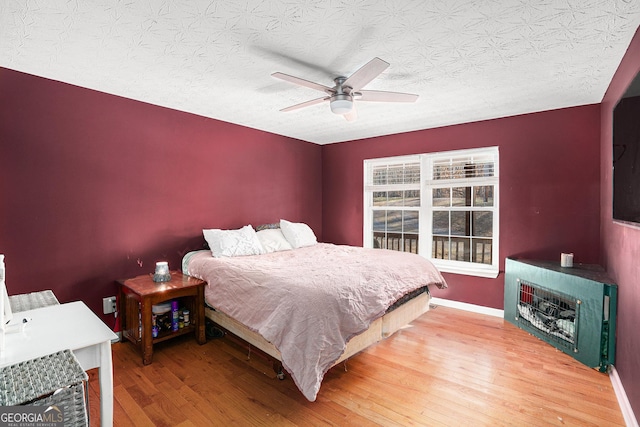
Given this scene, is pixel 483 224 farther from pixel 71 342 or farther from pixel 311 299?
pixel 71 342

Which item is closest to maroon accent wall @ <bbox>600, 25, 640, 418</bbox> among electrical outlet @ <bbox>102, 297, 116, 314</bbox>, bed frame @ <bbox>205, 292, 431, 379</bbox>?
bed frame @ <bbox>205, 292, 431, 379</bbox>

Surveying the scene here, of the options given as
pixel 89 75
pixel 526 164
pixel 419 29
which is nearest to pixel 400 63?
pixel 419 29

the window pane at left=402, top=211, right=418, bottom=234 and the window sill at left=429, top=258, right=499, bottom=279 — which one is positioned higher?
the window pane at left=402, top=211, right=418, bottom=234

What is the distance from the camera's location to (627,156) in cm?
178

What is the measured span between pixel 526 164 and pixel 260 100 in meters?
2.92

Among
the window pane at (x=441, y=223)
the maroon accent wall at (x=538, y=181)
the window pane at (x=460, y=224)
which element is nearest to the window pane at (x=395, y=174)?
the maroon accent wall at (x=538, y=181)

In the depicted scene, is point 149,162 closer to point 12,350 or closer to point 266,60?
point 266,60

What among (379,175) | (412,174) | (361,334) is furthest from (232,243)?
(412,174)

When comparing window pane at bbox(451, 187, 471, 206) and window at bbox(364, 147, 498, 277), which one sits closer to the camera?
window at bbox(364, 147, 498, 277)

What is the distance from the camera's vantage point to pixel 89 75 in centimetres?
252

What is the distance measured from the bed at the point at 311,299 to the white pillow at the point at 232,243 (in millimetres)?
27

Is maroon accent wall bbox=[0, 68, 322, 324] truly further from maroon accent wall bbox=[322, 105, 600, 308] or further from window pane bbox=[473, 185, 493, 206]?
window pane bbox=[473, 185, 493, 206]

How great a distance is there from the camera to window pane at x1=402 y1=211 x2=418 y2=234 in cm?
442

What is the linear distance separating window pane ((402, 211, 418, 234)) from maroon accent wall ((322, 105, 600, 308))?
793mm
